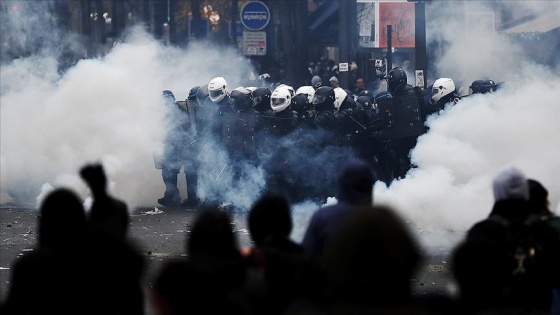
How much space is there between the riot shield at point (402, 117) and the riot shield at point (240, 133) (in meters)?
1.70

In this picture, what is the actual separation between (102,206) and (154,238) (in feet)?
22.7

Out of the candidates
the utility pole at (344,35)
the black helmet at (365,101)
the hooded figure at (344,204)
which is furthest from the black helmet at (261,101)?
the hooded figure at (344,204)

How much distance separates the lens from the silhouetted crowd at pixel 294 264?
301 cm

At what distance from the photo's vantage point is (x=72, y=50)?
1207 inches

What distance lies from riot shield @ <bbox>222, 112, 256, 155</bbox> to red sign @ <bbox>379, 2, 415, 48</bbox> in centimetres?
860

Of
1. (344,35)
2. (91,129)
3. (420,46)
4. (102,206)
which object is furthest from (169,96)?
(102,206)

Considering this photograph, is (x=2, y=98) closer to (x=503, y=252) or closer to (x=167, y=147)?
(x=167, y=147)

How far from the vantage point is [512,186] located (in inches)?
193

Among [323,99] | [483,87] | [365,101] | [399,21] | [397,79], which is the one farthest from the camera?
[399,21]

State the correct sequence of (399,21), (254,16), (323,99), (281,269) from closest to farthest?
1. (281,269)
2. (323,99)
3. (399,21)
4. (254,16)

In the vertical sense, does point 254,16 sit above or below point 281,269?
above

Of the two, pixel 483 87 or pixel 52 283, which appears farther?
pixel 483 87

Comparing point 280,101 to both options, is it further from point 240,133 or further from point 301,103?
point 240,133

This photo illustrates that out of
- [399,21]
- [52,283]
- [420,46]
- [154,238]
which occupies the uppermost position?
[399,21]
